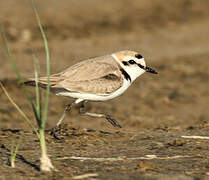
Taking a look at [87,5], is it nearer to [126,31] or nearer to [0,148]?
[126,31]

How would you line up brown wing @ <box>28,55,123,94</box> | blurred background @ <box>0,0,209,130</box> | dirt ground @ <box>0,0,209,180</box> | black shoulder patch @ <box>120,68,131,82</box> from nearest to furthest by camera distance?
1. dirt ground @ <box>0,0,209,180</box>
2. brown wing @ <box>28,55,123,94</box>
3. black shoulder patch @ <box>120,68,131,82</box>
4. blurred background @ <box>0,0,209,130</box>

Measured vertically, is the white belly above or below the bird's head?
below

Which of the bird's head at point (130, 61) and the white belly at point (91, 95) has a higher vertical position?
the bird's head at point (130, 61)

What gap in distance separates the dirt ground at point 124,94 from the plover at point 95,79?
19.9 inches

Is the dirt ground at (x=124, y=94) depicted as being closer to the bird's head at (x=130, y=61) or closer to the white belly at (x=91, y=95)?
the white belly at (x=91, y=95)

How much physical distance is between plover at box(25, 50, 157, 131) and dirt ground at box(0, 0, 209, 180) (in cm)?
51

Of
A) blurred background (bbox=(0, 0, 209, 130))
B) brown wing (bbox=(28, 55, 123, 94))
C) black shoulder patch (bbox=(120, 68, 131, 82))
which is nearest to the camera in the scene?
brown wing (bbox=(28, 55, 123, 94))

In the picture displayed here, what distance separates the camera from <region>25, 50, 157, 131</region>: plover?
5.65 m

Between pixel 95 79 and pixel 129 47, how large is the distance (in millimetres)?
10320

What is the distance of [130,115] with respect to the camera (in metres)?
9.54

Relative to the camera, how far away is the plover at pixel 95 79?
223 inches

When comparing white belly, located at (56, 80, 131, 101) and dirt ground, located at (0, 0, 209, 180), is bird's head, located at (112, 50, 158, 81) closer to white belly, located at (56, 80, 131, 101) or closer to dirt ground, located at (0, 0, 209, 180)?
white belly, located at (56, 80, 131, 101)

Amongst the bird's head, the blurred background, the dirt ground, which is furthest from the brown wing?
the blurred background

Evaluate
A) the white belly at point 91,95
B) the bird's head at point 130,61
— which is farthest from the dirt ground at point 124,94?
the bird's head at point 130,61
